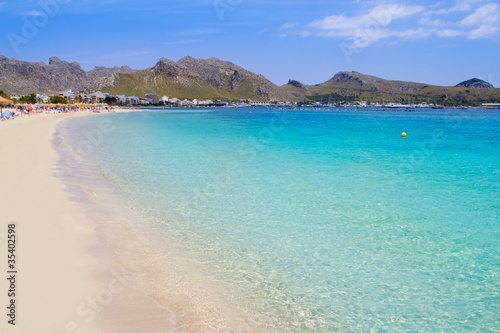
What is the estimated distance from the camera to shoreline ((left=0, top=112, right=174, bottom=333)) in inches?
200

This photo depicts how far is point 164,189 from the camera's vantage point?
46.2 ft

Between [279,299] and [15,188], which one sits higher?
[15,188]

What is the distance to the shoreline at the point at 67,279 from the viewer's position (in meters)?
5.08

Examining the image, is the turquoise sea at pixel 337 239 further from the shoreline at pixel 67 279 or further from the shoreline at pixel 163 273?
the shoreline at pixel 67 279

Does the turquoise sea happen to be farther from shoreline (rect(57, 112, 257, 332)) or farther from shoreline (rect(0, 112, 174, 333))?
shoreline (rect(0, 112, 174, 333))

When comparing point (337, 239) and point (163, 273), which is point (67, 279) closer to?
point (163, 273)

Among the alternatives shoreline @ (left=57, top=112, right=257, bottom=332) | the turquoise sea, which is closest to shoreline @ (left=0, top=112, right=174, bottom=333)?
shoreline @ (left=57, top=112, right=257, bottom=332)

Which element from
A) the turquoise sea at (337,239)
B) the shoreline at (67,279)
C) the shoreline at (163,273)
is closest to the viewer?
the shoreline at (67,279)

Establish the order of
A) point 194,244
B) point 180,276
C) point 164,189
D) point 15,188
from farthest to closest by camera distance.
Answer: point 164,189 → point 15,188 → point 194,244 → point 180,276

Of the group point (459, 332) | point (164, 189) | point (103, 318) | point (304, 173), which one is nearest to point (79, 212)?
point (164, 189)

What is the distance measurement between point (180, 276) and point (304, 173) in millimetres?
12125

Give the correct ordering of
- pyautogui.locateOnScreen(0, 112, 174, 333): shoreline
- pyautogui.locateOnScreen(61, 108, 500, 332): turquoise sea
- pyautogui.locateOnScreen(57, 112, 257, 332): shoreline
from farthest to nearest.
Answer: pyautogui.locateOnScreen(61, 108, 500, 332): turquoise sea, pyautogui.locateOnScreen(57, 112, 257, 332): shoreline, pyautogui.locateOnScreen(0, 112, 174, 333): shoreline

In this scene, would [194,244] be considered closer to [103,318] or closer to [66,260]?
[66,260]

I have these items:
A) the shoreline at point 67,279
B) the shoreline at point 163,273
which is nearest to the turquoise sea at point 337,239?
the shoreline at point 163,273
